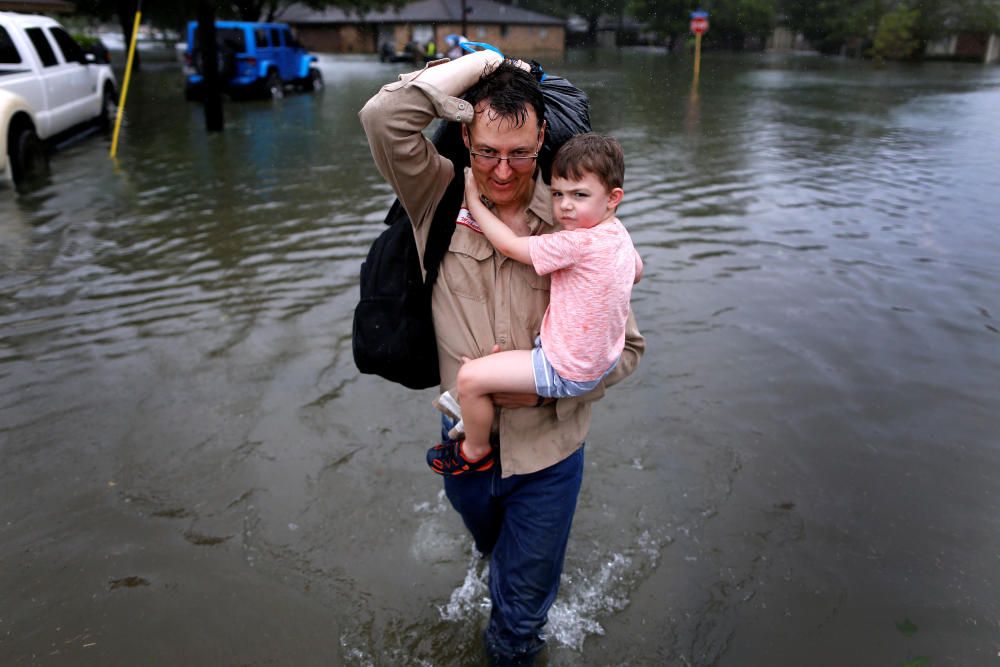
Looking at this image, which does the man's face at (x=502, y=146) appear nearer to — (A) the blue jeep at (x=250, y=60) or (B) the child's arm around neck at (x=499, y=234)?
(B) the child's arm around neck at (x=499, y=234)

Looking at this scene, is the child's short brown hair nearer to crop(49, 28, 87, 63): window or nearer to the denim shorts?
the denim shorts

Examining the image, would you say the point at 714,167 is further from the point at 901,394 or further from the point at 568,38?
the point at 568,38

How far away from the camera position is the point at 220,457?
400 cm

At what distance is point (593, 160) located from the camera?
2064 mm

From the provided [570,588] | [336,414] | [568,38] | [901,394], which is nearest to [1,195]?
[336,414]

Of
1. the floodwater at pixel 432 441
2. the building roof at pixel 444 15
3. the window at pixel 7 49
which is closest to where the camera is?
the floodwater at pixel 432 441

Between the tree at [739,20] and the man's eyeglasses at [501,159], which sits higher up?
the tree at [739,20]

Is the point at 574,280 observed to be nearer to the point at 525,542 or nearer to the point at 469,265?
the point at 469,265

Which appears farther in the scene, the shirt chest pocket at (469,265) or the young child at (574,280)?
the shirt chest pocket at (469,265)

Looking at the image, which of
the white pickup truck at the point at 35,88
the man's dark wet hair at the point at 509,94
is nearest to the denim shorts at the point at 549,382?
the man's dark wet hair at the point at 509,94

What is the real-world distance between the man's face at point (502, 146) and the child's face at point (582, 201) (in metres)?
0.11

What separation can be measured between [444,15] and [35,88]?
172ft

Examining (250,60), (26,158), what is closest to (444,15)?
(250,60)

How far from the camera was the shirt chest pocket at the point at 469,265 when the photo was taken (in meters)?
2.25
